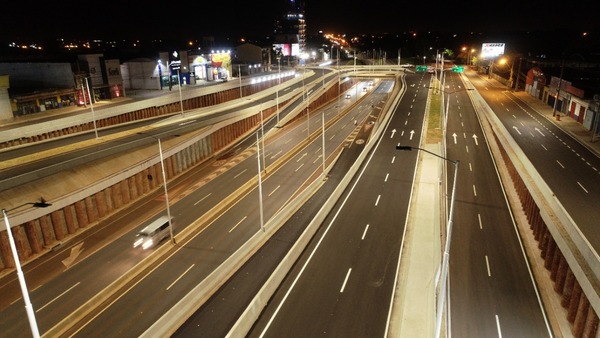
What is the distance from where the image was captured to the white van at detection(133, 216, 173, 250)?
33125 millimetres

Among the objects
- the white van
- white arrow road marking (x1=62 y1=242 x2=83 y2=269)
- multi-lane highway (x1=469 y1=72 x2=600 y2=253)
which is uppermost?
multi-lane highway (x1=469 y1=72 x2=600 y2=253)

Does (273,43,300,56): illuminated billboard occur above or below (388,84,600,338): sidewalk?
above

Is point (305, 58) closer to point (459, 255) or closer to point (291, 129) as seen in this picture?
point (291, 129)

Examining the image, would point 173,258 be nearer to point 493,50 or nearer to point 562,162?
point 562,162

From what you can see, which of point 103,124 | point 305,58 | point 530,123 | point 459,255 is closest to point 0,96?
point 103,124

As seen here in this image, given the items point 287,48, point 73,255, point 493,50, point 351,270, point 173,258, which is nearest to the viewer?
point 351,270

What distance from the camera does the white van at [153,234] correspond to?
33.1 m

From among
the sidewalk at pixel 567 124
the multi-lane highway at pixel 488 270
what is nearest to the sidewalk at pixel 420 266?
the multi-lane highway at pixel 488 270

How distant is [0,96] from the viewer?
51969mm

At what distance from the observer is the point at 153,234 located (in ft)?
109

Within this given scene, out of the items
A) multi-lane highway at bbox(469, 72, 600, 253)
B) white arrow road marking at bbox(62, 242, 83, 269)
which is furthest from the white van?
multi-lane highway at bbox(469, 72, 600, 253)

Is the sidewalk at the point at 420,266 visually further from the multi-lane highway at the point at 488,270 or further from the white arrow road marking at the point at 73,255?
the white arrow road marking at the point at 73,255

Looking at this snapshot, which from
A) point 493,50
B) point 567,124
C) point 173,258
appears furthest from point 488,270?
point 493,50

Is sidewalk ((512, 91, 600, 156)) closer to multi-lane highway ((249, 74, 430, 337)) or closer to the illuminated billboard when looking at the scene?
multi-lane highway ((249, 74, 430, 337))
